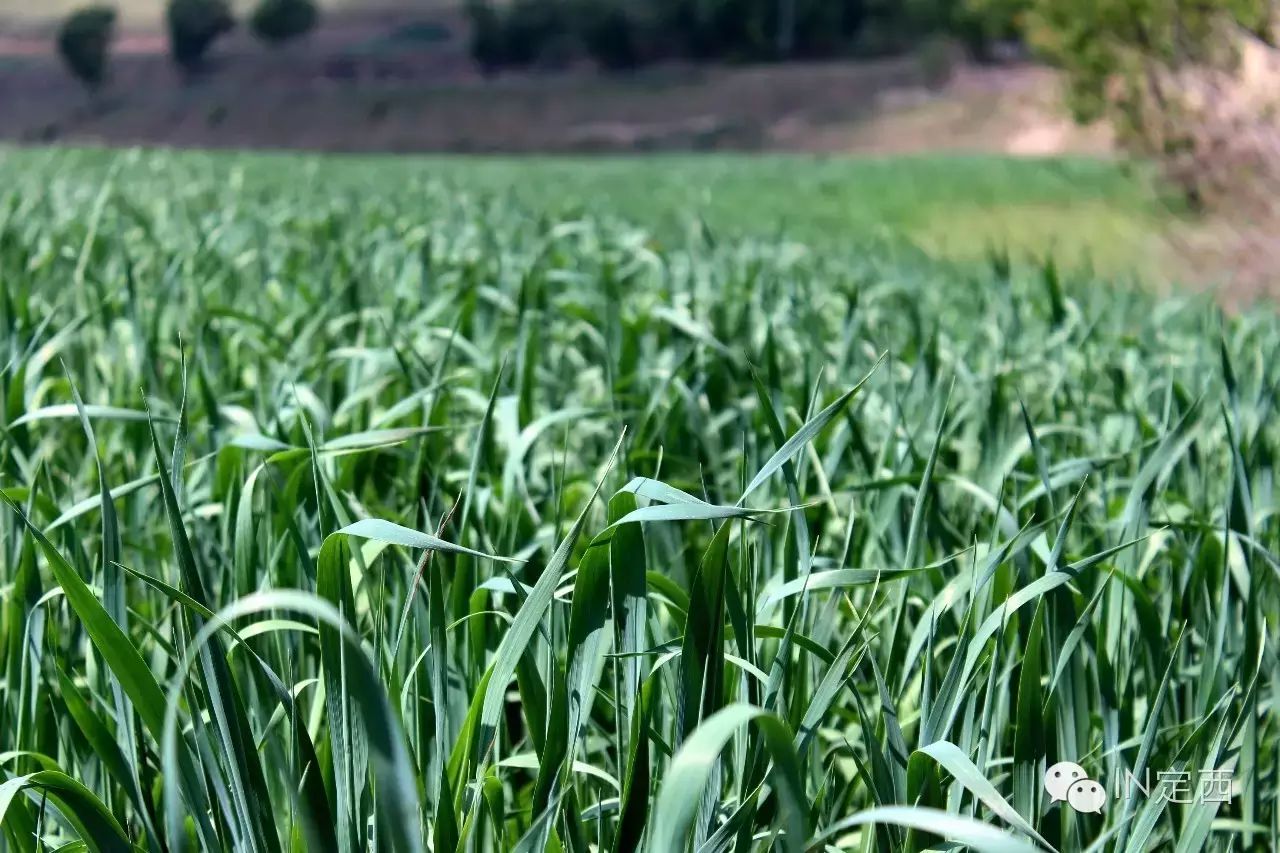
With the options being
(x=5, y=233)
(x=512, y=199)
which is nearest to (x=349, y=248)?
(x=5, y=233)

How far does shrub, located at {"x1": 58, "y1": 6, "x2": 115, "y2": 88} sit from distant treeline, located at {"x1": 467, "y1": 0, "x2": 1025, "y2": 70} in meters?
20.5

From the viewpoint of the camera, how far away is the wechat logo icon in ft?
3.45

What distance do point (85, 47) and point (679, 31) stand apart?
3246 cm

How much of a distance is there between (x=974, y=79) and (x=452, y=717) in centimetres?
5864

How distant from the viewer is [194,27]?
224 feet

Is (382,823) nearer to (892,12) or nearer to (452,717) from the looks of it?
(452,717)

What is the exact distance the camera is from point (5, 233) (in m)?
3.88

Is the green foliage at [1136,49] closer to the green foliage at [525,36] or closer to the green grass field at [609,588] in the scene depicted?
the green grass field at [609,588]

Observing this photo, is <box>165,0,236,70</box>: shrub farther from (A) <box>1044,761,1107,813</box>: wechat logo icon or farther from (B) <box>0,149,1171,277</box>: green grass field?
(A) <box>1044,761,1107,813</box>: wechat logo icon

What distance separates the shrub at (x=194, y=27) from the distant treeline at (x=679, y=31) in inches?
573

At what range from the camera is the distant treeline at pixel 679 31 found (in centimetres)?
6656

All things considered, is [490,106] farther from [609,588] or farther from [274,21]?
[609,588]

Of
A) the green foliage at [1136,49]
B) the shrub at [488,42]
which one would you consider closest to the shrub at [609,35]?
the shrub at [488,42]

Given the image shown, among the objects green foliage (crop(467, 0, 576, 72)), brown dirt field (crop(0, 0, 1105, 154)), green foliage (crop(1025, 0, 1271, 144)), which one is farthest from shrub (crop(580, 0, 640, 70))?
green foliage (crop(1025, 0, 1271, 144))
